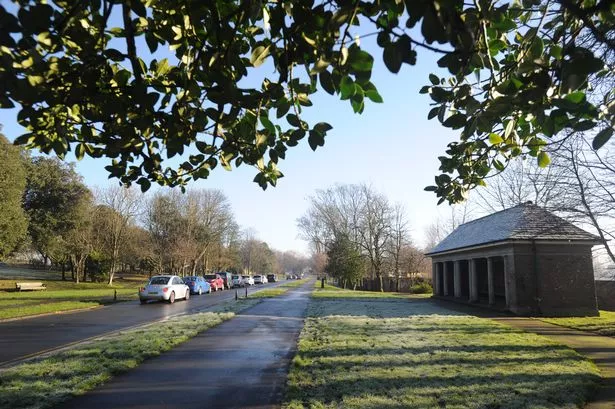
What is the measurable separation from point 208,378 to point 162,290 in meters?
19.0

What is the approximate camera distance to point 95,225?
50250 mm

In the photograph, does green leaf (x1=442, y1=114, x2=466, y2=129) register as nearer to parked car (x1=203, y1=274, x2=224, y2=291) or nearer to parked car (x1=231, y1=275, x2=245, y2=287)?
parked car (x1=203, y1=274, x2=224, y2=291)

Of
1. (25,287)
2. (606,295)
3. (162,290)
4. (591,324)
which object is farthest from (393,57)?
(25,287)

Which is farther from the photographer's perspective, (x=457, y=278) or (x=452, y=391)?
(x=457, y=278)

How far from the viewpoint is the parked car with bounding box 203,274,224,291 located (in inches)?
1750

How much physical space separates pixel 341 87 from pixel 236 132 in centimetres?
188

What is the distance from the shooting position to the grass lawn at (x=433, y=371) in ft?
20.5

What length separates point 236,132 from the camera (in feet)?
14.8

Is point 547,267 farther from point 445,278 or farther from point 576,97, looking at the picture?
point 576,97

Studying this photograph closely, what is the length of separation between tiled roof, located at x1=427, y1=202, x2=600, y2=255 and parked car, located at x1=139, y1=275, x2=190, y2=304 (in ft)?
56.1

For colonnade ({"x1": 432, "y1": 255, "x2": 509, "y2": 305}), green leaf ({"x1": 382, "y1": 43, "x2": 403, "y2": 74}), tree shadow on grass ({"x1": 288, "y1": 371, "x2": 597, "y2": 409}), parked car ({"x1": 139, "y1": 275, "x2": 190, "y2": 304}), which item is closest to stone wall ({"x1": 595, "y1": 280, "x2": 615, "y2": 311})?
colonnade ({"x1": 432, "y1": 255, "x2": 509, "y2": 305})

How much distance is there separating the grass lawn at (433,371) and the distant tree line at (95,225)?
2681cm

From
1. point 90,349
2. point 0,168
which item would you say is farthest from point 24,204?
point 90,349

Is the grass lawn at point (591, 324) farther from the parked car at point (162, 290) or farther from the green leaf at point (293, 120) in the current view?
the parked car at point (162, 290)
